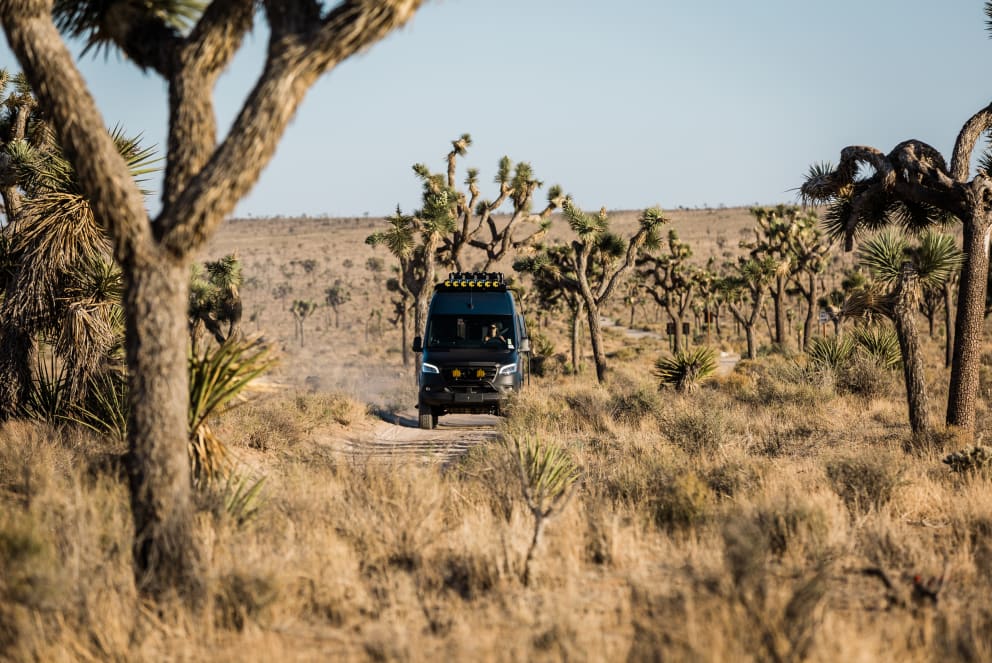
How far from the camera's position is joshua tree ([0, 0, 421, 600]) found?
5.21 meters

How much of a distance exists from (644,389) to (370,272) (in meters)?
77.1

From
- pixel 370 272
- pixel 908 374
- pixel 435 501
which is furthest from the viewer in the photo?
pixel 370 272

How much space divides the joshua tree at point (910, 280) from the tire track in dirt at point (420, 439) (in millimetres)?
6100

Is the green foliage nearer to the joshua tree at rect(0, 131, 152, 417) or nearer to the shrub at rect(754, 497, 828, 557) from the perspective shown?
the shrub at rect(754, 497, 828, 557)

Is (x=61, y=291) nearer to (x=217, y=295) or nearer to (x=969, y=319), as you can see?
(x=969, y=319)

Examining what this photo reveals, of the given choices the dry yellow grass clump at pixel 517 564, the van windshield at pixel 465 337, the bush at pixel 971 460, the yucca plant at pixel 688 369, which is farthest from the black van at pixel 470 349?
the bush at pixel 971 460

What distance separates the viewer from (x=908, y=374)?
38.9ft

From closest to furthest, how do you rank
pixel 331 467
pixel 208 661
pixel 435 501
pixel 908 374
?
pixel 208 661
pixel 435 501
pixel 331 467
pixel 908 374

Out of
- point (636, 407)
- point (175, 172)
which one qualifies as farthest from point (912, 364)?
point (175, 172)

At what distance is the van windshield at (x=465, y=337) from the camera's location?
16.5m

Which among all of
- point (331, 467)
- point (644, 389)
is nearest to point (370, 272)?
point (644, 389)

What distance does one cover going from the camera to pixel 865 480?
8.21 m

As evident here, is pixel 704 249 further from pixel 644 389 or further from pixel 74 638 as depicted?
pixel 74 638

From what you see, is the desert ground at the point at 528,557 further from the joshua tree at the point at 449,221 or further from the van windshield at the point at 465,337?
the joshua tree at the point at 449,221
